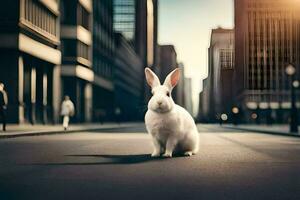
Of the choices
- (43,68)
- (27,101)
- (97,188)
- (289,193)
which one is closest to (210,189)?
(289,193)

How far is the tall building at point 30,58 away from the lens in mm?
40656

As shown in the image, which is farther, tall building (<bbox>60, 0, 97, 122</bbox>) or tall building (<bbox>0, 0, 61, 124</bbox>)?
tall building (<bbox>60, 0, 97, 122</bbox>)

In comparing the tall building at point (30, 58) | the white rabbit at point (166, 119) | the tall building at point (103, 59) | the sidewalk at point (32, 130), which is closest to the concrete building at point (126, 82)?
the tall building at point (103, 59)

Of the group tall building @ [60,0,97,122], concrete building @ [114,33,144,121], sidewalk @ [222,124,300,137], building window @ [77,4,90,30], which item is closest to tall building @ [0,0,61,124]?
tall building @ [60,0,97,122]

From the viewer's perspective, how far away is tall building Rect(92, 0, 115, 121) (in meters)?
71.3

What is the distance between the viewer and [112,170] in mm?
9008

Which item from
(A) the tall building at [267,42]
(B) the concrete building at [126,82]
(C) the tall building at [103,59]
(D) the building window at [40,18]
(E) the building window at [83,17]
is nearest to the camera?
(D) the building window at [40,18]

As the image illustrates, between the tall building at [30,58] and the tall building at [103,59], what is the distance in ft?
53.8

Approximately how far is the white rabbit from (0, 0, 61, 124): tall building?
3131cm

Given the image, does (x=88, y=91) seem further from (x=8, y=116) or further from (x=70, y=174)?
(x=70, y=174)

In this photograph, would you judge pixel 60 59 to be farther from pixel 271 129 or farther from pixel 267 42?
pixel 267 42

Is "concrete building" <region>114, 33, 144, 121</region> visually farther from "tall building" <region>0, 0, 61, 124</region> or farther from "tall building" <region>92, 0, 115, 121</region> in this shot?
"tall building" <region>0, 0, 61, 124</region>

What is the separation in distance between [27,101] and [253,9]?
88.6 meters

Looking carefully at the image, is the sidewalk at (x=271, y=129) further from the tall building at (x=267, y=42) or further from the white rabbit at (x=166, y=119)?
the tall building at (x=267, y=42)
